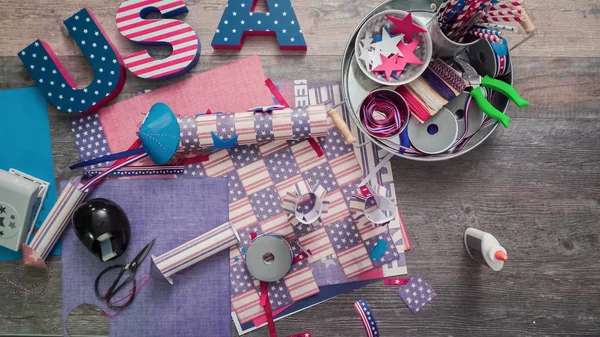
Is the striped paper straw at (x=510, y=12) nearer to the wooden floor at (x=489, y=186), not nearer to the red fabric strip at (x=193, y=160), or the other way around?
the wooden floor at (x=489, y=186)

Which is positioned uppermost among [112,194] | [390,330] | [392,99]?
[392,99]

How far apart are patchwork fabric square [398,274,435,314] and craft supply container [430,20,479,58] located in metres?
0.49

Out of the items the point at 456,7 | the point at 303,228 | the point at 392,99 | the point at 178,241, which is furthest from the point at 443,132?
the point at 178,241

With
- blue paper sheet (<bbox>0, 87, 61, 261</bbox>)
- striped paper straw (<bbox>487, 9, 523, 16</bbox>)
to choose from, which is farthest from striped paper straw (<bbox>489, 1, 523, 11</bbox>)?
blue paper sheet (<bbox>0, 87, 61, 261</bbox>)

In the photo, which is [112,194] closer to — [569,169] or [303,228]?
[303,228]

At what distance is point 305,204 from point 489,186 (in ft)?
1.39

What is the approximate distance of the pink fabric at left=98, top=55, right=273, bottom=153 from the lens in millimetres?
1045

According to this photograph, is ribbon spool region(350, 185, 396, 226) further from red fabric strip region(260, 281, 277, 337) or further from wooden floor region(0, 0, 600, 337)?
red fabric strip region(260, 281, 277, 337)

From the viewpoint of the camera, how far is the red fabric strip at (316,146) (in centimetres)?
A: 104

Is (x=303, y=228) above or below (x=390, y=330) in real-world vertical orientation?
above

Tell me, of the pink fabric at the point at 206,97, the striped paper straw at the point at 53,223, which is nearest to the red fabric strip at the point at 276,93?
the pink fabric at the point at 206,97

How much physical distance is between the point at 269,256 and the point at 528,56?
733mm

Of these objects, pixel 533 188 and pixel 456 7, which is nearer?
pixel 456 7

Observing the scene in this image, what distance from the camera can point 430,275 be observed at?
105 centimetres
